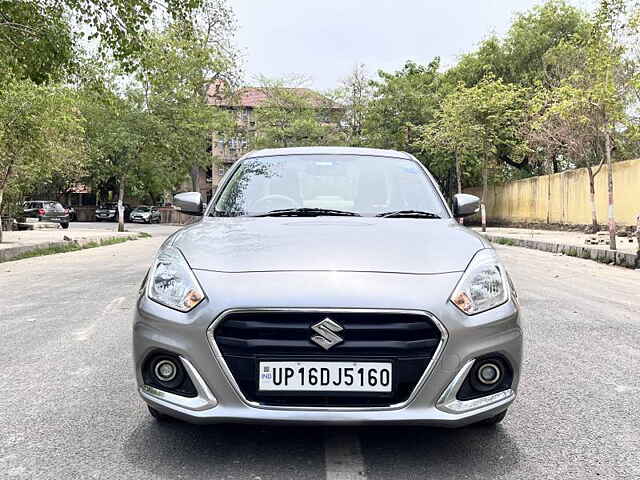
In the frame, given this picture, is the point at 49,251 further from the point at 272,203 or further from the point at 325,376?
the point at 325,376

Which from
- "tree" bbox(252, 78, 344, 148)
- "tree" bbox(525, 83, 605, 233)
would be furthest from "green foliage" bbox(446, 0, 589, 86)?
"tree" bbox(252, 78, 344, 148)

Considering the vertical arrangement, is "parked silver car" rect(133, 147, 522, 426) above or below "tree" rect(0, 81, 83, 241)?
below

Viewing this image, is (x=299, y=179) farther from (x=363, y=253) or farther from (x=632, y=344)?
(x=632, y=344)

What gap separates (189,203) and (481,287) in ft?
7.64

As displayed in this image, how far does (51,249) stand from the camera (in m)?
16.9

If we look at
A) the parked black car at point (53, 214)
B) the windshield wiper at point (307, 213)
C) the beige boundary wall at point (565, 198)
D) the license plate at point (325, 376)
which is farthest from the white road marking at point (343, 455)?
the parked black car at point (53, 214)

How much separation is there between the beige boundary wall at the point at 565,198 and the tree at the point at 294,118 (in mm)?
Result: 13918

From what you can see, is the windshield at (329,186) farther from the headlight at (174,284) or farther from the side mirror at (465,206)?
the headlight at (174,284)

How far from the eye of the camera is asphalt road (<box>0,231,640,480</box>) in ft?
8.96

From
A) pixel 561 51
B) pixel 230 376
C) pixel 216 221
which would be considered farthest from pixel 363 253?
pixel 561 51

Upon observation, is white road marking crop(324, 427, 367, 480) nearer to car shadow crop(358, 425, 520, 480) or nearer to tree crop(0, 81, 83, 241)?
car shadow crop(358, 425, 520, 480)

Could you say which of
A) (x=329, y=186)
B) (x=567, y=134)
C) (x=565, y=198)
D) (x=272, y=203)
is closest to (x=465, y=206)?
(x=329, y=186)

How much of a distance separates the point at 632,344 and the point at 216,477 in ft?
13.1

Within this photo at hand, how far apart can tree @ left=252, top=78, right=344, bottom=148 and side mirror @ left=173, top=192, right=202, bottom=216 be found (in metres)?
42.3
